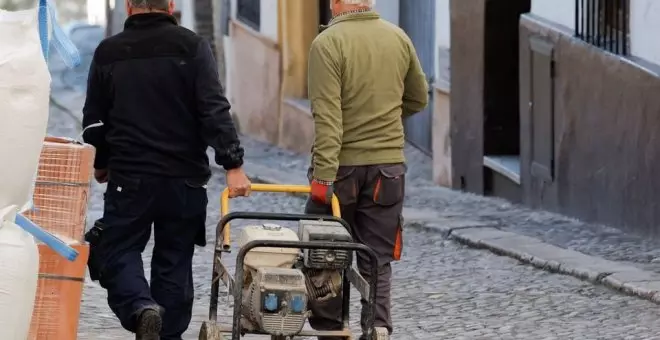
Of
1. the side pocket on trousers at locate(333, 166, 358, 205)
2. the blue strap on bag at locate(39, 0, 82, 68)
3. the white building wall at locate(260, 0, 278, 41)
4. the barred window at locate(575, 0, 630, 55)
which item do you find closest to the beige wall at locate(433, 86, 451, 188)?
the barred window at locate(575, 0, 630, 55)

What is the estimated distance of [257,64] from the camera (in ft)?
69.9

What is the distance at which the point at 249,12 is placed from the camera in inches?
856

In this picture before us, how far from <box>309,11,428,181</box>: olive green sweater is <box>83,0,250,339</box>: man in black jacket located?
422 mm

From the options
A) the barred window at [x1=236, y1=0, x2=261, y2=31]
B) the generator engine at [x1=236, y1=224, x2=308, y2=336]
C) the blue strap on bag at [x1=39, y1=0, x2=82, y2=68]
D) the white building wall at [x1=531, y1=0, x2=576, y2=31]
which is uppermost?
the blue strap on bag at [x1=39, y1=0, x2=82, y2=68]

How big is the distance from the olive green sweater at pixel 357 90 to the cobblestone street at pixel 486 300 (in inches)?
51.7

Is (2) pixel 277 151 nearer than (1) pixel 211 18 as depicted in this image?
Yes

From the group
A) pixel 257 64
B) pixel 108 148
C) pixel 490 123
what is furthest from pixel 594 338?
pixel 257 64

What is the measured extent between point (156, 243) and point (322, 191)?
0.74m

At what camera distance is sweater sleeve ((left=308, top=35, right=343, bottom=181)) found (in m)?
7.11

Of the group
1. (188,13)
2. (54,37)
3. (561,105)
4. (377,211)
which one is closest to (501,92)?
(561,105)

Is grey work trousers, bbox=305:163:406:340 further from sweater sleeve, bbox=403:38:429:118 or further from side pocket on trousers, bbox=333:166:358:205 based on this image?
sweater sleeve, bbox=403:38:429:118

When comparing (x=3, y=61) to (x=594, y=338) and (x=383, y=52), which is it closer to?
(x=383, y=52)

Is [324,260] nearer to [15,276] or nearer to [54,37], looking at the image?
[54,37]

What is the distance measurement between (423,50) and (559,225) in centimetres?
490
